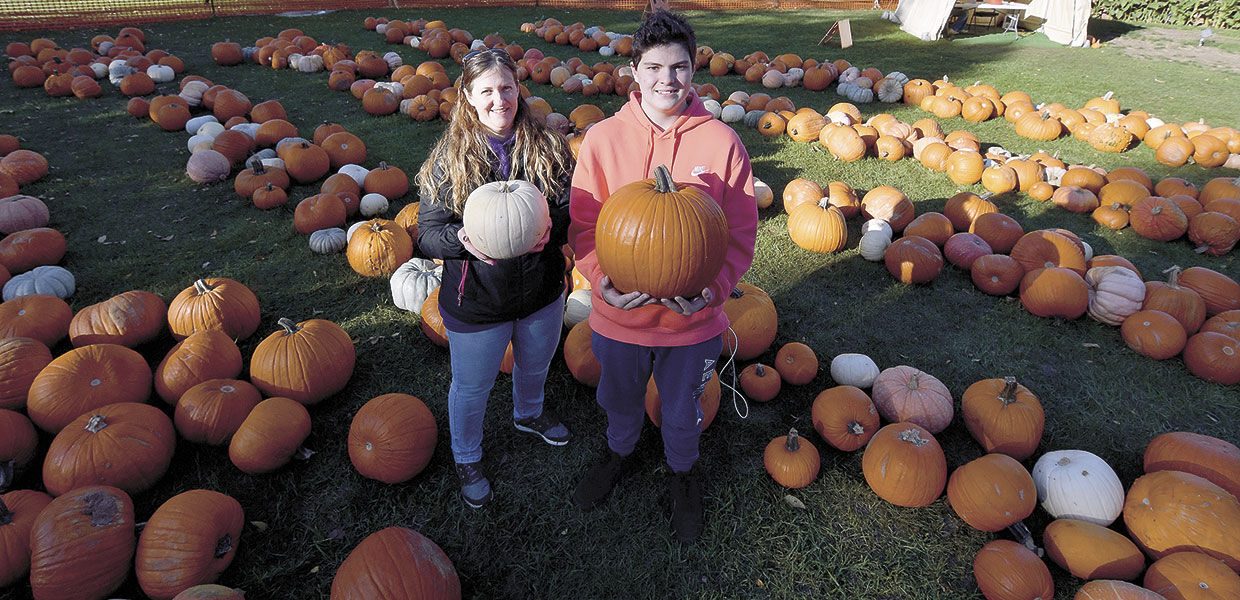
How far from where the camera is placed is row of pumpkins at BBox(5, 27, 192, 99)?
9.93 m

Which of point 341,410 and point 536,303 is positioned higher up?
point 536,303

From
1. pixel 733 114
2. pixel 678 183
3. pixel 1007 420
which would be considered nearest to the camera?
pixel 678 183

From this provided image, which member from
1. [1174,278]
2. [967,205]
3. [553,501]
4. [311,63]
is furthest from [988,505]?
[311,63]

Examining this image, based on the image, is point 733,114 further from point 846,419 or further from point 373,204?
point 846,419

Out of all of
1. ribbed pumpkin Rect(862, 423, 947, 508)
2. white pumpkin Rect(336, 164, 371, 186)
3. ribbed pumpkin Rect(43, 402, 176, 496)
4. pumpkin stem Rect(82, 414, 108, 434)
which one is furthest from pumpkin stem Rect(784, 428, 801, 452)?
white pumpkin Rect(336, 164, 371, 186)

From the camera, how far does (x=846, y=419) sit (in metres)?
3.62

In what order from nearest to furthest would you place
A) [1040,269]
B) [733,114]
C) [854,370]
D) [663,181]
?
[663,181], [854,370], [1040,269], [733,114]

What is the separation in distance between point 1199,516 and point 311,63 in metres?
14.0

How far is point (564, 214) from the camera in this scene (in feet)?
9.12

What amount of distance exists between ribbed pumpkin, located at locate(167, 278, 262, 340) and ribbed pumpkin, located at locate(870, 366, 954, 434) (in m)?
4.71

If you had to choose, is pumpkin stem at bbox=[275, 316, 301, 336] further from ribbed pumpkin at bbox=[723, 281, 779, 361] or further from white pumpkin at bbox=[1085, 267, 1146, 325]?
white pumpkin at bbox=[1085, 267, 1146, 325]

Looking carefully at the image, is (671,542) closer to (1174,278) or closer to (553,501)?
(553,501)

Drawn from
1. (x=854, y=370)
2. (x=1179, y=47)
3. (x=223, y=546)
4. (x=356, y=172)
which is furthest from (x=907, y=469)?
(x=1179, y=47)

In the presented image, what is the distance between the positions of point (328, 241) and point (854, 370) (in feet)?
16.2
